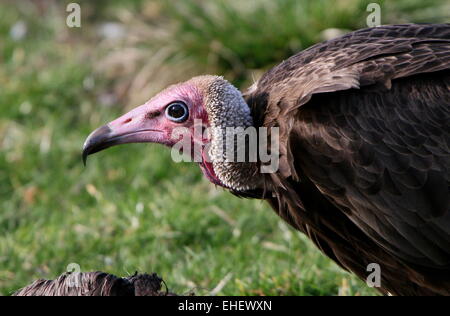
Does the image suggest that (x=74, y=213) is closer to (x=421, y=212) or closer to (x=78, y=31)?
(x=421, y=212)

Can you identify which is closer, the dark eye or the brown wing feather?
the brown wing feather

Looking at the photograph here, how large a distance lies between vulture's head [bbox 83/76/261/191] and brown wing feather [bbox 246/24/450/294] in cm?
21

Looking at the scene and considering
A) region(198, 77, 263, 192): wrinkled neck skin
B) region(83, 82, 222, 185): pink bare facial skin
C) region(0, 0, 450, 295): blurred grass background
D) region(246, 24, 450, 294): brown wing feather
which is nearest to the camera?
region(246, 24, 450, 294): brown wing feather

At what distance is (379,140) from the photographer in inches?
149

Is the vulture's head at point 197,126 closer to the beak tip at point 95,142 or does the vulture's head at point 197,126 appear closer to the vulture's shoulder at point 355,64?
the beak tip at point 95,142

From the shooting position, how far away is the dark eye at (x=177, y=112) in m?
4.25

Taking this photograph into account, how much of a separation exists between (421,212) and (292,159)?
68cm

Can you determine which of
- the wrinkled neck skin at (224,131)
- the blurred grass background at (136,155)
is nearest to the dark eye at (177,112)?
the wrinkled neck skin at (224,131)

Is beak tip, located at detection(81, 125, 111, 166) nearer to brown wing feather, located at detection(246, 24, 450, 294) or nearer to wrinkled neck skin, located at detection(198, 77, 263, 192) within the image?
wrinkled neck skin, located at detection(198, 77, 263, 192)

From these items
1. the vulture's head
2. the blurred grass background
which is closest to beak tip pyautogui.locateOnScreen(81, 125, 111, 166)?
the vulture's head

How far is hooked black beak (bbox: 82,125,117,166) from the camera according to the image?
13.5 feet

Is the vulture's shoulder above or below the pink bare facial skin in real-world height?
above
